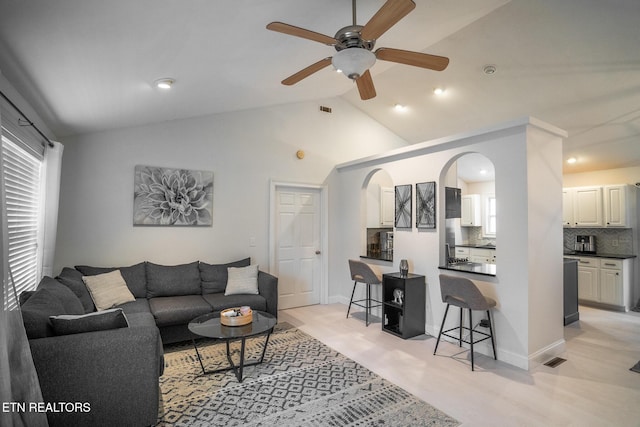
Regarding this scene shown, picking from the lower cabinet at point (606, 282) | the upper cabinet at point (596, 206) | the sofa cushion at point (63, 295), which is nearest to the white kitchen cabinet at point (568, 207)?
the upper cabinet at point (596, 206)

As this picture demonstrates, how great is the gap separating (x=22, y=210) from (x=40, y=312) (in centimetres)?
122

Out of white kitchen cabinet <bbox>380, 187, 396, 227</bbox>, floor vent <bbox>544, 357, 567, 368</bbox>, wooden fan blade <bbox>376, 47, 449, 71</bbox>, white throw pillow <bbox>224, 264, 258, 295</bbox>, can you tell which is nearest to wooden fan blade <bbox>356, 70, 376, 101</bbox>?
wooden fan blade <bbox>376, 47, 449, 71</bbox>

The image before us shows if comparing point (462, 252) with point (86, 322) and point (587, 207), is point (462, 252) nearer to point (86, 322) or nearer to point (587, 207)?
point (587, 207)

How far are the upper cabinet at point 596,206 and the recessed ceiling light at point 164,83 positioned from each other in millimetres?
6247

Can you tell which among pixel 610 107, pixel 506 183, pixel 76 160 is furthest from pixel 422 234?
pixel 76 160

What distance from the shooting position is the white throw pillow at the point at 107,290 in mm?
3396

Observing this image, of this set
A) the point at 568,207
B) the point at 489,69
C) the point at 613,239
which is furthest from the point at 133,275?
the point at 613,239

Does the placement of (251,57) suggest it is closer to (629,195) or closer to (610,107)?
(610,107)

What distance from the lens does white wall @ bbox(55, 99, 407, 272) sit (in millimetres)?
3889

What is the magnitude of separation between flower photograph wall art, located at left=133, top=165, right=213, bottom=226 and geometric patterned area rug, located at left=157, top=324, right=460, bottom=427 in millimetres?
1678

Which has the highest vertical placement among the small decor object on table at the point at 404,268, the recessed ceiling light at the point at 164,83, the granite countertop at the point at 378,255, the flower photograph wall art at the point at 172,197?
the recessed ceiling light at the point at 164,83

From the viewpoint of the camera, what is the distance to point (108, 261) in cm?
399

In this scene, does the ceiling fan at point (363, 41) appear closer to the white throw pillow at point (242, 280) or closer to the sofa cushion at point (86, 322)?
the sofa cushion at point (86, 322)

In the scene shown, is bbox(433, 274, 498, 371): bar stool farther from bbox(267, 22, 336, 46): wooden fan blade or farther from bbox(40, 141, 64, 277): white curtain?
bbox(40, 141, 64, 277): white curtain
